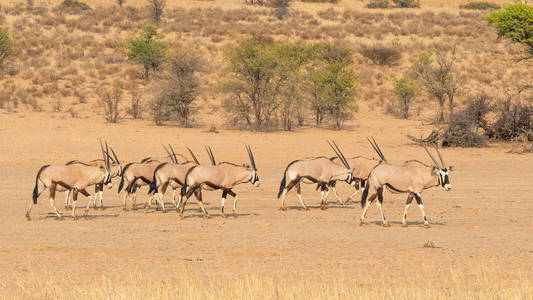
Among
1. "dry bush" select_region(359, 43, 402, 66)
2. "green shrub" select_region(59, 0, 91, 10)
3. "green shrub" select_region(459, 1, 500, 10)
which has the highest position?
"green shrub" select_region(459, 1, 500, 10)

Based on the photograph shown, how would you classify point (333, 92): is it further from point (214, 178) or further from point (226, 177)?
point (214, 178)

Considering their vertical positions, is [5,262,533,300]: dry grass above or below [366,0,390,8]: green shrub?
below

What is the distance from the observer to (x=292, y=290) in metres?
8.09

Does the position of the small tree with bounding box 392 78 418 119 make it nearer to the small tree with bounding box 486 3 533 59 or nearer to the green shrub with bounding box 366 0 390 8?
the small tree with bounding box 486 3 533 59

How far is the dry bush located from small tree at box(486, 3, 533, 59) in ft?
68.4

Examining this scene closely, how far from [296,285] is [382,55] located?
42.0 m

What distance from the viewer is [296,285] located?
28.0 feet

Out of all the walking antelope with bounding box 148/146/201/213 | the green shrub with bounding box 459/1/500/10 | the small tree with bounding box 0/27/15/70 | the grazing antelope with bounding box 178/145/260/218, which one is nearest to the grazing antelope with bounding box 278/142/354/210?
the grazing antelope with bounding box 178/145/260/218

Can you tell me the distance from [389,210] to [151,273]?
762cm

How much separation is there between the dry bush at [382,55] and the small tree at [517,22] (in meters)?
20.8

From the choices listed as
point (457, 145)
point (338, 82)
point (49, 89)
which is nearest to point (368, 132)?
point (338, 82)

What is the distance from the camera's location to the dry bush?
161 feet

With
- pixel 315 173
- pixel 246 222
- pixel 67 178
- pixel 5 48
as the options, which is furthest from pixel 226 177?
pixel 5 48

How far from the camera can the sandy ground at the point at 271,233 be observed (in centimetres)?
1002
